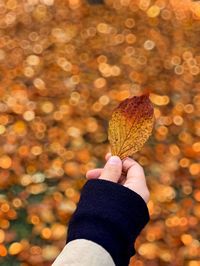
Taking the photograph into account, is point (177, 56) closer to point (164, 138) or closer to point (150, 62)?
point (150, 62)

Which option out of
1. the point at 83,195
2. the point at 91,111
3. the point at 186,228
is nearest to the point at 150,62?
the point at 91,111

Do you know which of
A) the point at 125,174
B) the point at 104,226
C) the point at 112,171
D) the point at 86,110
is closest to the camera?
the point at 104,226

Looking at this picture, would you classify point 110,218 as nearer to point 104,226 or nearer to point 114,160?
point 104,226

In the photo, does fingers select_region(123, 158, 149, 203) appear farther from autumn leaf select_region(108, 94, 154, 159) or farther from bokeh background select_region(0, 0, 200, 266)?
bokeh background select_region(0, 0, 200, 266)

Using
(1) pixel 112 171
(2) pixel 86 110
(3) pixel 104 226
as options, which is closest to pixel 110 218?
(3) pixel 104 226

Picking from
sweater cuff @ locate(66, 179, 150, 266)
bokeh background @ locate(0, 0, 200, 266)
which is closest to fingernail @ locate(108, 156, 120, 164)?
sweater cuff @ locate(66, 179, 150, 266)
